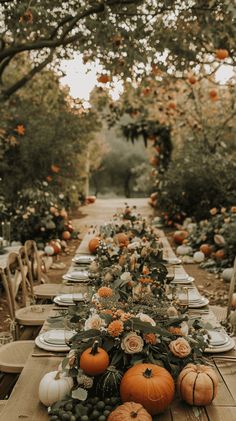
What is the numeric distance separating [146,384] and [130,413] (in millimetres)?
185

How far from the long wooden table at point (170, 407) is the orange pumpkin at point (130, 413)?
0.19 m

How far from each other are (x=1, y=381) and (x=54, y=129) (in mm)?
8337

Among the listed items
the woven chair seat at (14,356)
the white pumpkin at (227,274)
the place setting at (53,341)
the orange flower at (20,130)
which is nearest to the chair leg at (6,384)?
the woven chair seat at (14,356)

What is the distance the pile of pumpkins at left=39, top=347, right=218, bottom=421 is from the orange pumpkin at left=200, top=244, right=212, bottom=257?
7.41m

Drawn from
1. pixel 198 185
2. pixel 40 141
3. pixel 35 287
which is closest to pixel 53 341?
pixel 35 287

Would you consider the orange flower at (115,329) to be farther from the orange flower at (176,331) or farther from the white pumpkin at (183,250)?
the white pumpkin at (183,250)

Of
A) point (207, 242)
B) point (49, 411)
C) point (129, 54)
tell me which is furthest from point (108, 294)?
point (207, 242)

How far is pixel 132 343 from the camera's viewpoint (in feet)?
7.73

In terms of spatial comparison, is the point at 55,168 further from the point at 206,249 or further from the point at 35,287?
the point at 35,287

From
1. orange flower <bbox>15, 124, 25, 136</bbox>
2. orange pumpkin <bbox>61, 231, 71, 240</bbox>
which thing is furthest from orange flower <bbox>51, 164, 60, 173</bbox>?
orange pumpkin <bbox>61, 231, 71, 240</bbox>

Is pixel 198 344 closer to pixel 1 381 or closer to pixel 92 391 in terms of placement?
pixel 92 391

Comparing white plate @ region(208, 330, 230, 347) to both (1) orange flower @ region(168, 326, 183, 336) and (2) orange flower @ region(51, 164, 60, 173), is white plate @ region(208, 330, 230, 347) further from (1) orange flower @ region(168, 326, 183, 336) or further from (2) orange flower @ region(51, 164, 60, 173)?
(2) orange flower @ region(51, 164, 60, 173)

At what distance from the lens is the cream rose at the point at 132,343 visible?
2338mm

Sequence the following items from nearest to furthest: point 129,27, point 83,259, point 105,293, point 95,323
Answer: point 95,323 < point 105,293 < point 83,259 < point 129,27
